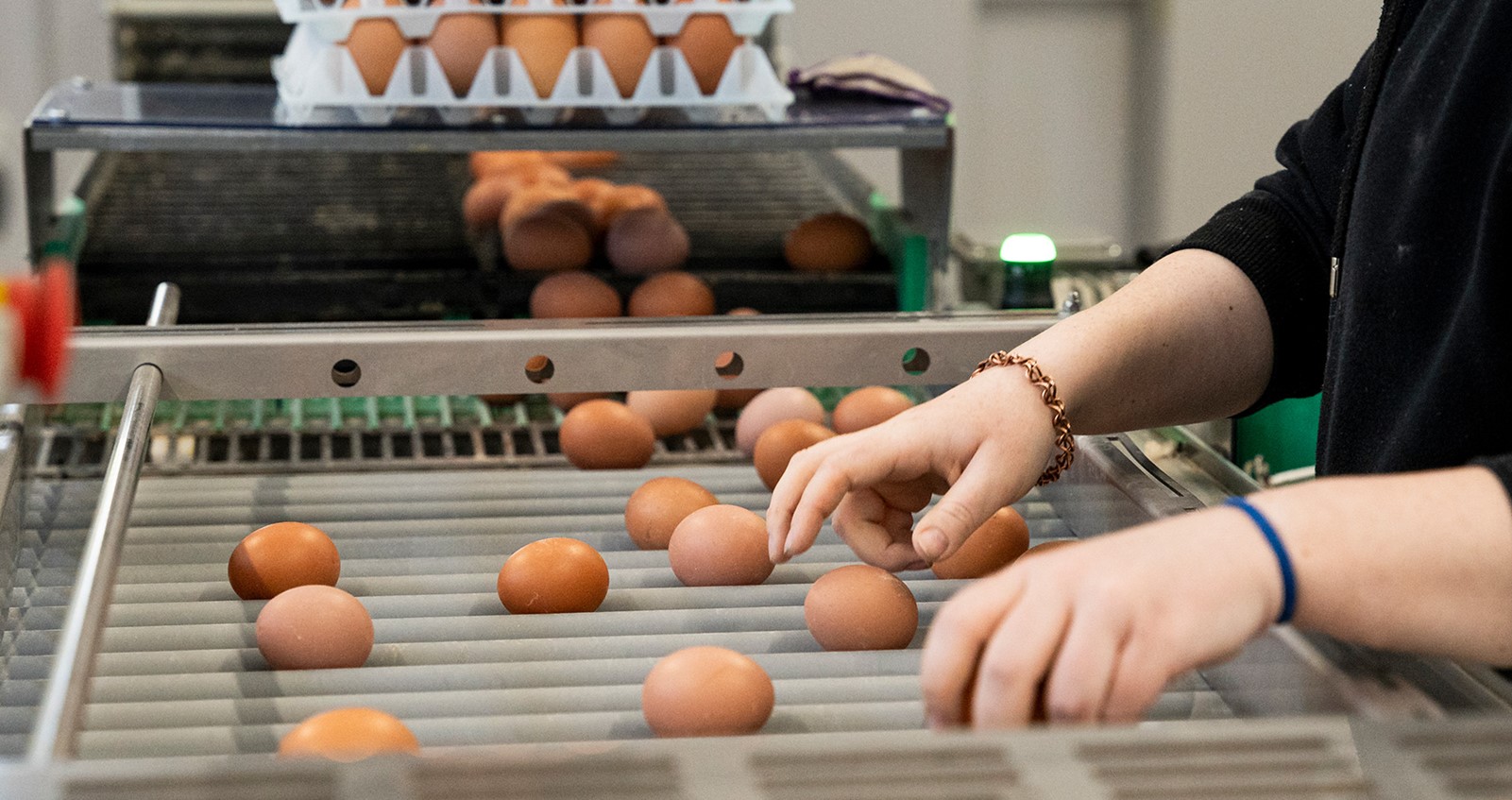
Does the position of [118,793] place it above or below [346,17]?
below

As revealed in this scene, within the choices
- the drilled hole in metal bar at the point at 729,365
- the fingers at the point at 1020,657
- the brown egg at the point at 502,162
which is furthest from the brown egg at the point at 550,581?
the brown egg at the point at 502,162

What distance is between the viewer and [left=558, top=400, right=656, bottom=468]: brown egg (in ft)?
5.30

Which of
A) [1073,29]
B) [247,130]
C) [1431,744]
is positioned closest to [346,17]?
[247,130]

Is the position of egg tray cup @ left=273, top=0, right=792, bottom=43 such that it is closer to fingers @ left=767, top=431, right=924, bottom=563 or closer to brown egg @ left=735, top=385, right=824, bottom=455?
brown egg @ left=735, top=385, right=824, bottom=455

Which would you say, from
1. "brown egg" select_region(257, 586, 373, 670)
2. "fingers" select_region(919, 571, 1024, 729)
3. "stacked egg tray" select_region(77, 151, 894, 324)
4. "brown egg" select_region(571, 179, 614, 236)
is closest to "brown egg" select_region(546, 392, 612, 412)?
"stacked egg tray" select_region(77, 151, 894, 324)

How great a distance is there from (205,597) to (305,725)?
1.21ft

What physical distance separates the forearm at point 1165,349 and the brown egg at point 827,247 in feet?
3.50

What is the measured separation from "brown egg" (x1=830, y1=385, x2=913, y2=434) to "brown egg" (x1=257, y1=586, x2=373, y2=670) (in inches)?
27.7

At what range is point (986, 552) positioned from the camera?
1.19 meters

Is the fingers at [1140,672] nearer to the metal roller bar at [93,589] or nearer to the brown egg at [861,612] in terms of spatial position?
the brown egg at [861,612]

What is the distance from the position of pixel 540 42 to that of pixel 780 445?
824 millimetres

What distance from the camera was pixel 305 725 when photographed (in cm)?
86

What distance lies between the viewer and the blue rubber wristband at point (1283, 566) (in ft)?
2.32

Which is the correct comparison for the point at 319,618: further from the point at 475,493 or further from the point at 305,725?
the point at 475,493
